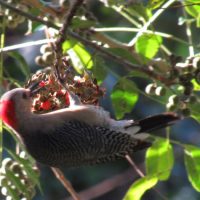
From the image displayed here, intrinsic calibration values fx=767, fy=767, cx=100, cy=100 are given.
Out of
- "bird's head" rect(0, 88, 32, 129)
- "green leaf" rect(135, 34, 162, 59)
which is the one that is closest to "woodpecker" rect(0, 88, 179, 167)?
"bird's head" rect(0, 88, 32, 129)

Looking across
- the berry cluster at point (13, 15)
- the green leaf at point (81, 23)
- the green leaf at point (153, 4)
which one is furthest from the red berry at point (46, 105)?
the green leaf at point (153, 4)

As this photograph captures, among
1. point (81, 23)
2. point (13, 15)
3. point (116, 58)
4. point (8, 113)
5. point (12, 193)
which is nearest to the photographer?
point (12, 193)

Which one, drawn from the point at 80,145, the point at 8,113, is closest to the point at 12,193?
the point at 80,145

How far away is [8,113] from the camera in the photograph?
12.4ft

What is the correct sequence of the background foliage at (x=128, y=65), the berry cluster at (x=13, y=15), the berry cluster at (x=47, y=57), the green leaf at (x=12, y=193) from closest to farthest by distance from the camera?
1. the green leaf at (x=12, y=193)
2. the background foliage at (x=128, y=65)
3. the berry cluster at (x=13, y=15)
4. the berry cluster at (x=47, y=57)

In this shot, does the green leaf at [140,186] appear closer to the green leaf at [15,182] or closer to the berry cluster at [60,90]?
the berry cluster at [60,90]

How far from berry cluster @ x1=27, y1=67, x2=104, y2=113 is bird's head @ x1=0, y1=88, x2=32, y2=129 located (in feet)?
0.26

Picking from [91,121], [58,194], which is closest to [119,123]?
[91,121]

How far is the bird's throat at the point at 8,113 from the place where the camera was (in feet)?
12.2

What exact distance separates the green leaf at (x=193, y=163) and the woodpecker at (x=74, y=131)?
0.70 ft

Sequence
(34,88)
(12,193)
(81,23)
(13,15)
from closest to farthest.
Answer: (12,193), (81,23), (34,88), (13,15)

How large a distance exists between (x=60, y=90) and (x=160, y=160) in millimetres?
592

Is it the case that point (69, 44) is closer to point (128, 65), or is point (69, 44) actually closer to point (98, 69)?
point (98, 69)

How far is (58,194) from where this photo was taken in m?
7.50
